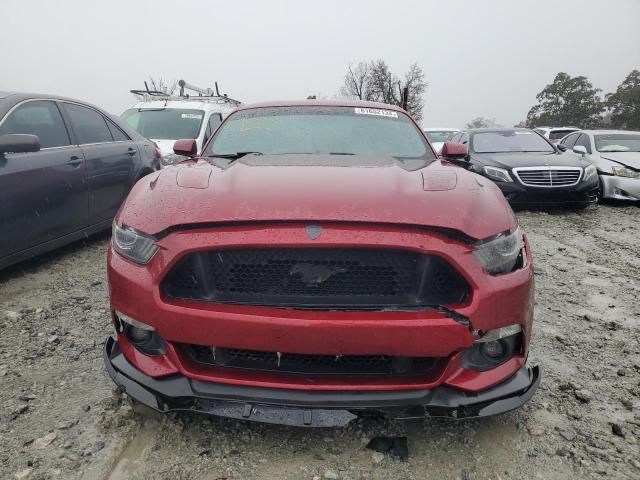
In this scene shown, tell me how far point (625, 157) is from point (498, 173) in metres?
2.96

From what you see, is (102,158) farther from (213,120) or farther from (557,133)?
(557,133)

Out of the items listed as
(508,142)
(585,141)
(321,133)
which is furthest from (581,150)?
(321,133)

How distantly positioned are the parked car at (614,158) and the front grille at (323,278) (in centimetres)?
789

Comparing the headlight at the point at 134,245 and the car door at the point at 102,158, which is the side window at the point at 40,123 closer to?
the car door at the point at 102,158

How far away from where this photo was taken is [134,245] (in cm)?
193

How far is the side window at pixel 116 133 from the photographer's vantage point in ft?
17.0

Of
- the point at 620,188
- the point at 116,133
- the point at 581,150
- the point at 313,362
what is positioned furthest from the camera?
the point at 581,150

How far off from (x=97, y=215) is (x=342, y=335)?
147 inches

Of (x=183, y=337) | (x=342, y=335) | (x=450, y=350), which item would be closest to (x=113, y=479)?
(x=183, y=337)

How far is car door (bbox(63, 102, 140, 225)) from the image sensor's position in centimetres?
454

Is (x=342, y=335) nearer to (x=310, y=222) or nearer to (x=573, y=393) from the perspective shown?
(x=310, y=222)

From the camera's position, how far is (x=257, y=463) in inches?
74.2

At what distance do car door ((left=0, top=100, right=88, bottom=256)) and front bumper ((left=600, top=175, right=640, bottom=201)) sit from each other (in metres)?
8.18

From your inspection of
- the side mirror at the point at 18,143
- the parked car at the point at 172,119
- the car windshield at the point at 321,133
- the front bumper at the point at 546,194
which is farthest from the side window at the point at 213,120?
the car windshield at the point at 321,133
